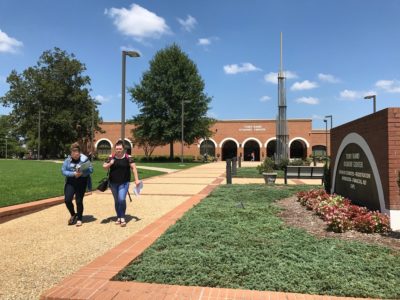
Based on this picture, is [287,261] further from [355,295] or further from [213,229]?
[213,229]

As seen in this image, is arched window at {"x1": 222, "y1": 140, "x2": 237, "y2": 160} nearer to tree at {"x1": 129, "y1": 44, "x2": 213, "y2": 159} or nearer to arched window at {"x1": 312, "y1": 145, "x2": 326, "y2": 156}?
arched window at {"x1": 312, "y1": 145, "x2": 326, "y2": 156}

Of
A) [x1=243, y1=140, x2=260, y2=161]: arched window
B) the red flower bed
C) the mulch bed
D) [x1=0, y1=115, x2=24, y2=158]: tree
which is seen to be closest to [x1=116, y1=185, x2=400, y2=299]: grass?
the mulch bed

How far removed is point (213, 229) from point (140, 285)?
96.4 inches

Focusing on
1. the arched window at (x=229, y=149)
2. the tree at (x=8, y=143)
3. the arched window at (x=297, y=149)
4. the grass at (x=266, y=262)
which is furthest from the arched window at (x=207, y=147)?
the grass at (x=266, y=262)

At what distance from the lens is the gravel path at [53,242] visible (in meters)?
4.30

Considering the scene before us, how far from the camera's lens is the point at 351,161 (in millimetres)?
8391

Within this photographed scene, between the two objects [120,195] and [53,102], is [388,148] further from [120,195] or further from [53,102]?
[53,102]

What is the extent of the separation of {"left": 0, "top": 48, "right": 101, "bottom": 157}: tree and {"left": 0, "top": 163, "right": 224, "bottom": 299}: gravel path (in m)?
49.6

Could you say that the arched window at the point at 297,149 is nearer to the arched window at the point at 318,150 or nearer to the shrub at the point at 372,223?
the arched window at the point at 318,150

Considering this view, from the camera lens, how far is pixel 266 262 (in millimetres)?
4395

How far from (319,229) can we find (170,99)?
41.6 meters

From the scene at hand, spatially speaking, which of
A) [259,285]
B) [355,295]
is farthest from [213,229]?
[355,295]

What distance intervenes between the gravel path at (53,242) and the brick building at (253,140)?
53026 mm

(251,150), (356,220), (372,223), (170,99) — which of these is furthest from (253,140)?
(372,223)
